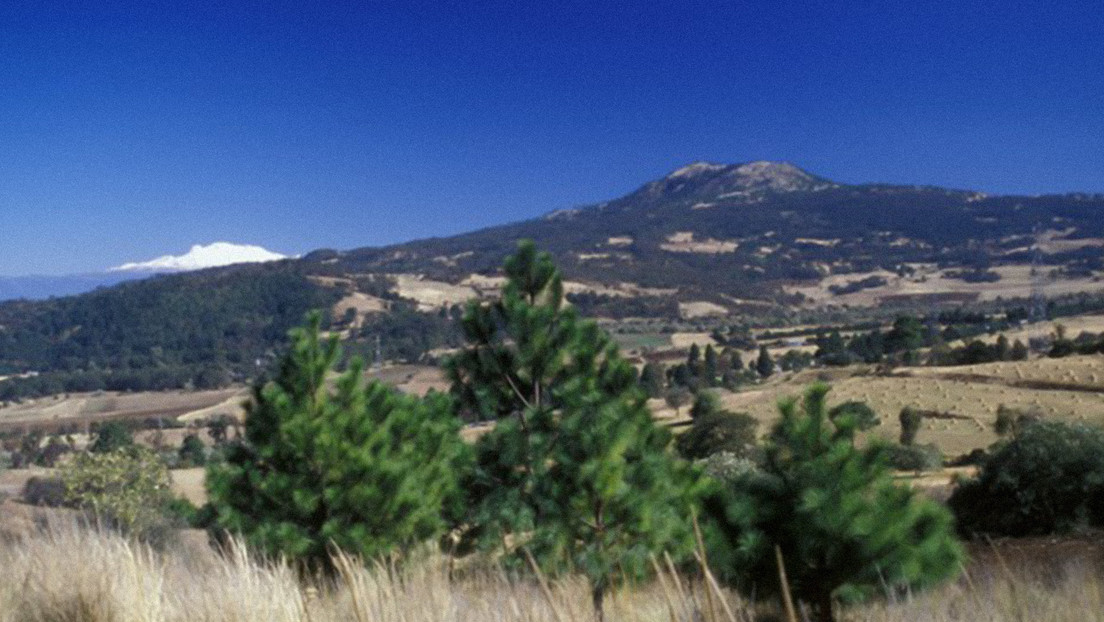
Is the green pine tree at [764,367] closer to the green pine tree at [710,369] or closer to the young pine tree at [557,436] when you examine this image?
the green pine tree at [710,369]

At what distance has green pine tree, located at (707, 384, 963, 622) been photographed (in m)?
5.29

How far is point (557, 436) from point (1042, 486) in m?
10.4

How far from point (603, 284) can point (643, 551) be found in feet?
535

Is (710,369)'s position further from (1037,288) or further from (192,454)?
(1037,288)

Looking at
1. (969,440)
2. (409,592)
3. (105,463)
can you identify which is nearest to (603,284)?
(969,440)

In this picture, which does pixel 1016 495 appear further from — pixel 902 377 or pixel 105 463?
pixel 902 377

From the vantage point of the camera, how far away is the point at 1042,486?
1650cm

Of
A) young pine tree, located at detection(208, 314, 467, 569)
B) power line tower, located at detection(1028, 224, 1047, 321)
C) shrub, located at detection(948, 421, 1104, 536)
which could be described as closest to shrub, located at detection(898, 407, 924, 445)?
shrub, located at detection(948, 421, 1104, 536)

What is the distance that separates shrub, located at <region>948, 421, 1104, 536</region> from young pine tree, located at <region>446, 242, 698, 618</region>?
7714 mm

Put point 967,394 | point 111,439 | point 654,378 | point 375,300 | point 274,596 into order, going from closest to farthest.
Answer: point 274,596
point 967,394
point 111,439
point 654,378
point 375,300

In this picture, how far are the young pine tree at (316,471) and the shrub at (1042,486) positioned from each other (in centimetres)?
991

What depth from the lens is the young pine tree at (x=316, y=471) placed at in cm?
1251

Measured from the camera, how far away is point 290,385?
517 inches

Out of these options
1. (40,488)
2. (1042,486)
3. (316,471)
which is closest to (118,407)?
(40,488)
